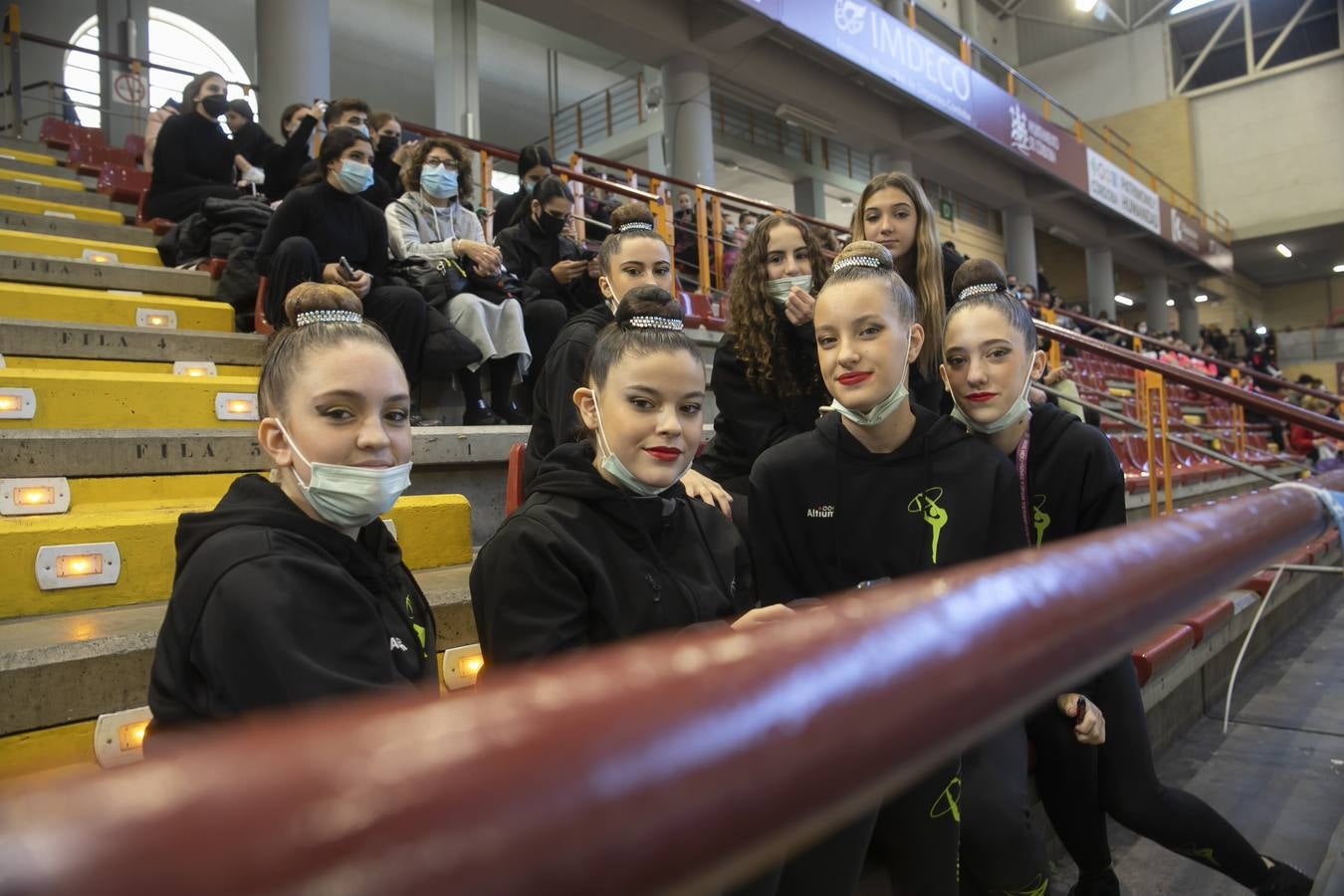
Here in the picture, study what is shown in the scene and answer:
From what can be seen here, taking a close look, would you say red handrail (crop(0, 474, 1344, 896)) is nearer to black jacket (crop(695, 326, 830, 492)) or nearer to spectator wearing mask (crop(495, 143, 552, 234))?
black jacket (crop(695, 326, 830, 492))

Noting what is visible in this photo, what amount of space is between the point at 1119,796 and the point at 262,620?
5.86ft

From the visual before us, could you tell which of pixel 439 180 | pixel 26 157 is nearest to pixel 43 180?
pixel 26 157

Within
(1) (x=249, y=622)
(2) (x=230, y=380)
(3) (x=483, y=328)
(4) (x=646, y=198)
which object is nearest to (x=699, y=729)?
(1) (x=249, y=622)

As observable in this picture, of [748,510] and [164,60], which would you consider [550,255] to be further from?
[164,60]

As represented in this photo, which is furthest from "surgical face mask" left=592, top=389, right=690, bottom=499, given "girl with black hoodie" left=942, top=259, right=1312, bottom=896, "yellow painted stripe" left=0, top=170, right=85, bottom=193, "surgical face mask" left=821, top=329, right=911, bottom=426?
"yellow painted stripe" left=0, top=170, right=85, bottom=193

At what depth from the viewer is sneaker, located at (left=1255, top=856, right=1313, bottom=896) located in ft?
6.02

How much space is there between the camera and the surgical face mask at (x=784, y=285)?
7.93 ft

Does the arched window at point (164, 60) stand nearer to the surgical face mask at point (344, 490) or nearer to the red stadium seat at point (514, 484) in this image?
the red stadium seat at point (514, 484)

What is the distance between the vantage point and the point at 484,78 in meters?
14.2

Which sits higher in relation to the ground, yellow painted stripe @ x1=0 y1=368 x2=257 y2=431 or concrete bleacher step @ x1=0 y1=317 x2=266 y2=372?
concrete bleacher step @ x1=0 y1=317 x2=266 y2=372

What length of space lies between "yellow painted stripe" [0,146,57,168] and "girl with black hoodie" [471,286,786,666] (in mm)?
7030

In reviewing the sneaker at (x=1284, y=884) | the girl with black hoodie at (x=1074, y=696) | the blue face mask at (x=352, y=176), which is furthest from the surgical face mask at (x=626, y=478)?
the blue face mask at (x=352, y=176)

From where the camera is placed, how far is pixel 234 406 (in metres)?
3.00

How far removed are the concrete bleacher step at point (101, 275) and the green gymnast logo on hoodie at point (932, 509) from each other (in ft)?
11.8
